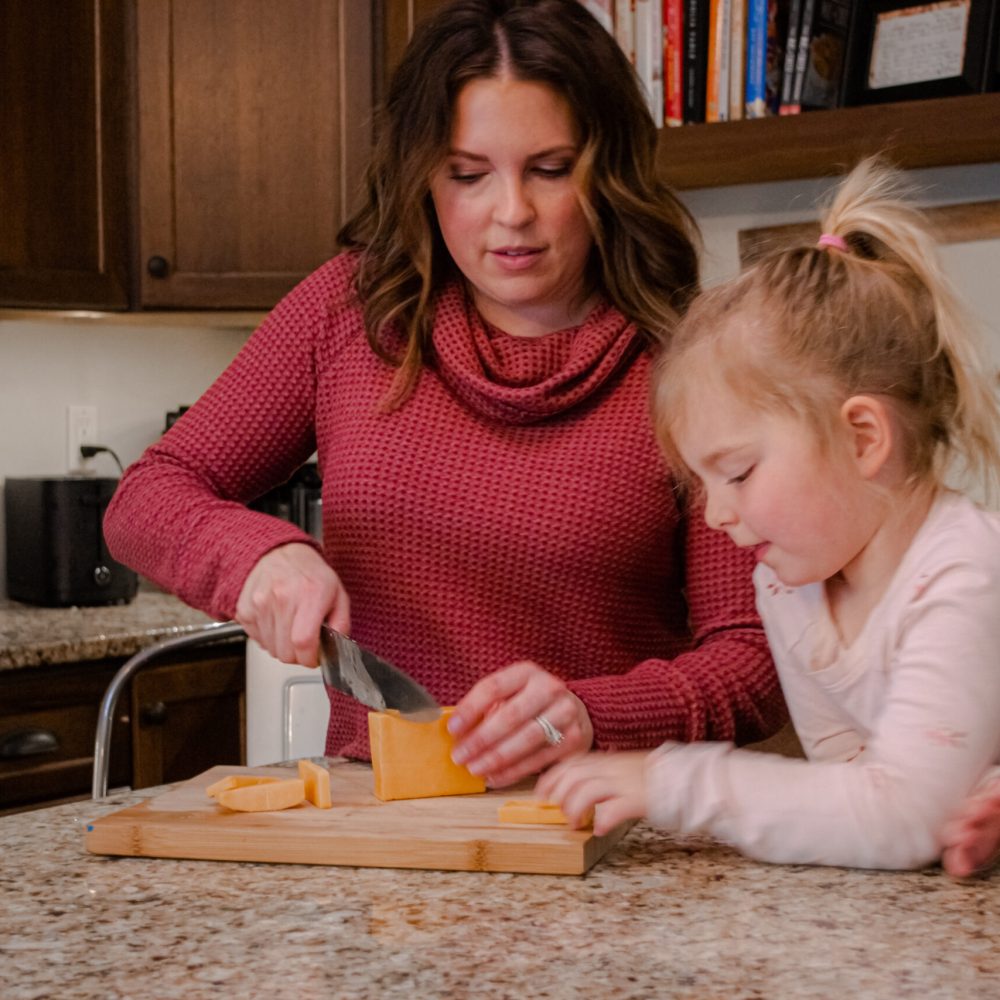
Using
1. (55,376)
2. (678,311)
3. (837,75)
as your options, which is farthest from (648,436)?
(55,376)

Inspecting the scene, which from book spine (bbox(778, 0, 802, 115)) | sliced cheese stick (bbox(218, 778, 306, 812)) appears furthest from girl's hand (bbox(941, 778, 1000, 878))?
book spine (bbox(778, 0, 802, 115))

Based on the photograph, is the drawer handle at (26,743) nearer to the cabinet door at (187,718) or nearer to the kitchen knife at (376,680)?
the cabinet door at (187,718)

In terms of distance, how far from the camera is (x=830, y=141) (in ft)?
6.48

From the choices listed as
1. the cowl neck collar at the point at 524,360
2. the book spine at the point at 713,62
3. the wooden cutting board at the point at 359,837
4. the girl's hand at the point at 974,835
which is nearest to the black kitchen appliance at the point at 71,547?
the book spine at the point at 713,62

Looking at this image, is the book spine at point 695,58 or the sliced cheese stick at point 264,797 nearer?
the sliced cheese stick at point 264,797

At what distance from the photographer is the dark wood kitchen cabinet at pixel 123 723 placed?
91.0 inches

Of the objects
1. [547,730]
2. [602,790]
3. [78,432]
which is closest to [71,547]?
[78,432]

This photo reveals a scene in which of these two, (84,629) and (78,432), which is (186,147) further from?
(84,629)

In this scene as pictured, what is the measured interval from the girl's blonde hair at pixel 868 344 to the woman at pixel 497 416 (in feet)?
0.93

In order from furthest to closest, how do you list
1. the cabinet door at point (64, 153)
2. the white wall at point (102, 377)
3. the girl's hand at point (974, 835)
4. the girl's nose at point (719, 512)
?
the white wall at point (102, 377)
the cabinet door at point (64, 153)
the girl's nose at point (719, 512)
the girl's hand at point (974, 835)

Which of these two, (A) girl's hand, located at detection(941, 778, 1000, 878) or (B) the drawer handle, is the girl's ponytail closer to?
(A) girl's hand, located at detection(941, 778, 1000, 878)

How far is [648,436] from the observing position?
1.28m

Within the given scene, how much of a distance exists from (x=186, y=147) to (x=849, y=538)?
2098 mm

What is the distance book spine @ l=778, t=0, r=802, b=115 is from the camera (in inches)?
80.4
